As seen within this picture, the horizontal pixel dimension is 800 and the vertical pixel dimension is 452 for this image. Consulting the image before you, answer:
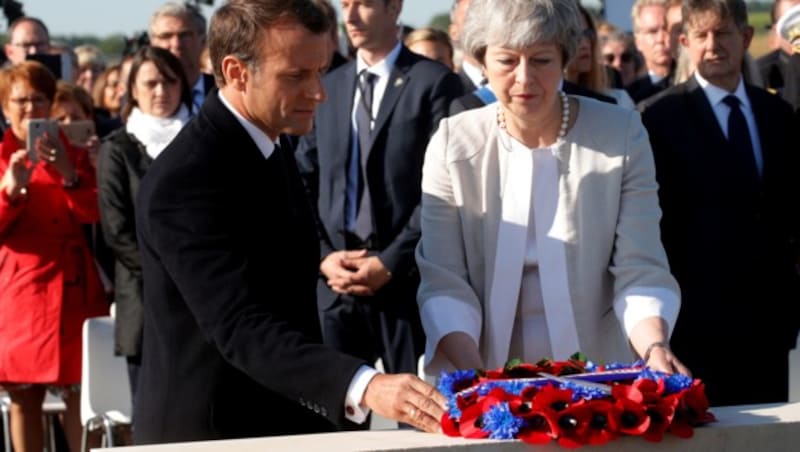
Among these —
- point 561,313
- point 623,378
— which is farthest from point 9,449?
point 623,378

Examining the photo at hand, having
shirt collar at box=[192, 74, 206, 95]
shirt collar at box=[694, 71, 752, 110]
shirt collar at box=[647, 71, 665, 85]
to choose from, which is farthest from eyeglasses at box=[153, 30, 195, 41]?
shirt collar at box=[694, 71, 752, 110]

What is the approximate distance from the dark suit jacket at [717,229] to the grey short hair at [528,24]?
2355mm

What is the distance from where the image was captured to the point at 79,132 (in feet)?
28.4

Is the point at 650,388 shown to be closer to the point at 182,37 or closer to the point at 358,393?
the point at 358,393

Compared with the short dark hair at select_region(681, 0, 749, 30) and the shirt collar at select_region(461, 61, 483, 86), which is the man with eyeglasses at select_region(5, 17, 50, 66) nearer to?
the shirt collar at select_region(461, 61, 483, 86)

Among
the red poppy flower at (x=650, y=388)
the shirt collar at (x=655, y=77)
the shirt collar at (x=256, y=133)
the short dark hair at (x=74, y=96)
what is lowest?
the short dark hair at (x=74, y=96)

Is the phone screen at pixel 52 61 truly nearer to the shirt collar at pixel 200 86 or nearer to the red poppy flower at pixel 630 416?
the shirt collar at pixel 200 86

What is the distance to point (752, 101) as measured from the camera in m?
6.99

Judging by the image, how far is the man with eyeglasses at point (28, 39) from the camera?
1141 centimetres

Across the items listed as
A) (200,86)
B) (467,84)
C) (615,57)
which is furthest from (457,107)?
(615,57)

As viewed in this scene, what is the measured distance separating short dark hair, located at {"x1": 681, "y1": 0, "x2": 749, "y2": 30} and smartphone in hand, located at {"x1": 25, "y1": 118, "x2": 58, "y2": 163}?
3.19 meters

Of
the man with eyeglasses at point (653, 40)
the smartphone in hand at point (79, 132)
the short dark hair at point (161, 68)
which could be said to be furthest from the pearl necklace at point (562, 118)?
the man with eyeglasses at point (653, 40)

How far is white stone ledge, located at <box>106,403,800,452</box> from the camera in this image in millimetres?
3270

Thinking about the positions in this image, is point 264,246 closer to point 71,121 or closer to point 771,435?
point 771,435
